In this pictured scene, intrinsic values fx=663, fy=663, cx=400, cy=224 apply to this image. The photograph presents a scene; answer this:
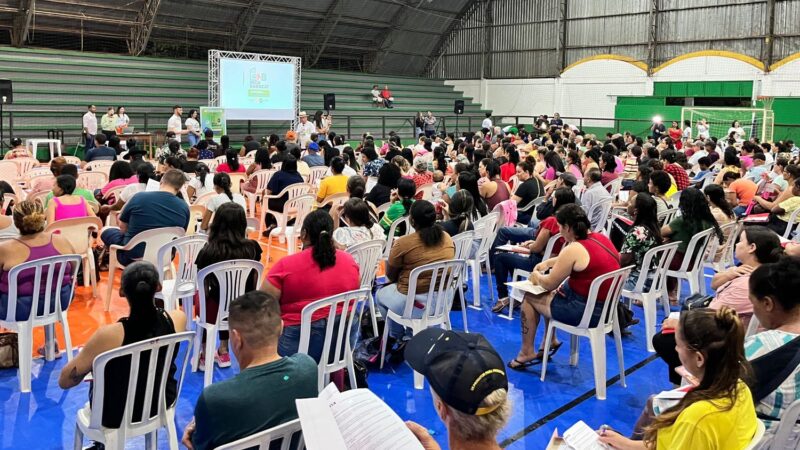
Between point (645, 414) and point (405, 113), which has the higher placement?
point (405, 113)

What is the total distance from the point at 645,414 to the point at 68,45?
19.5m

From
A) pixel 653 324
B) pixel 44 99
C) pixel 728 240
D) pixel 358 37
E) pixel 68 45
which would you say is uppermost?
pixel 358 37

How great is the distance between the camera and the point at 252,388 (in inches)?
88.0

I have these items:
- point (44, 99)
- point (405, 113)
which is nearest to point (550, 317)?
point (44, 99)

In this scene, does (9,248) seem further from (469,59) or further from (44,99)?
(469,59)

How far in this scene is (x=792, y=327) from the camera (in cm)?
270

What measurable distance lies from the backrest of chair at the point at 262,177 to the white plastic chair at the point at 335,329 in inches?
202

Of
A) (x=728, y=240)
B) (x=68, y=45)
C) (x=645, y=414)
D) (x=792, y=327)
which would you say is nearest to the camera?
(x=792, y=327)

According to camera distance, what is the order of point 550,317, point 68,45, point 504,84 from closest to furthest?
1. point 550,317
2. point 68,45
3. point 504,84

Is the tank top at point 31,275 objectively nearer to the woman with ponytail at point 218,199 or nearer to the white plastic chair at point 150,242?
the white plastic chair at point 150,242

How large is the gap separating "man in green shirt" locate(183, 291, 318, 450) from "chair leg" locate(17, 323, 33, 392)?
207 cm

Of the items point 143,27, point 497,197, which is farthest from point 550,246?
point 143,27

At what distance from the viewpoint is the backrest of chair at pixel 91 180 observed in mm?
8062

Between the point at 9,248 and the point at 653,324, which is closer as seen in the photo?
the point at 9,248
